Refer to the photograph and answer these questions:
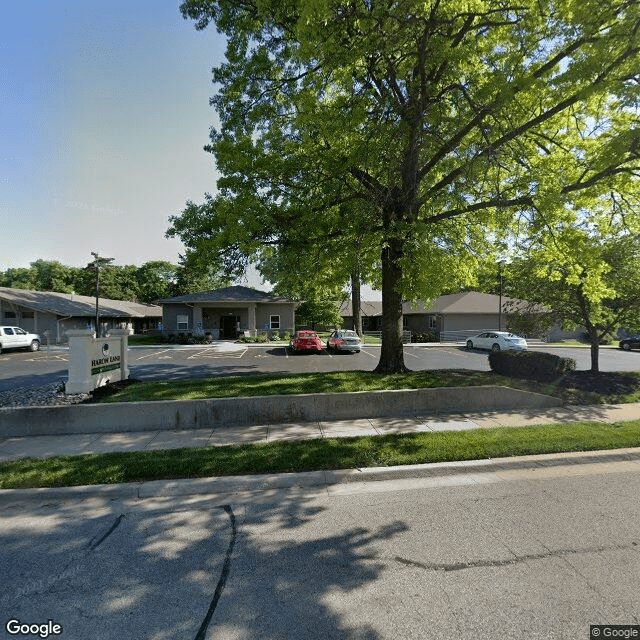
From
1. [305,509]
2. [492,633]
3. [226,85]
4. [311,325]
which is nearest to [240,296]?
[311,325]

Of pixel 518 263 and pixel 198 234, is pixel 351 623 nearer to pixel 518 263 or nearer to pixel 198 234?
pixel 198 234

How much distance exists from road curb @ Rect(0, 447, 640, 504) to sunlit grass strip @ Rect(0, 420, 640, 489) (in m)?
0.14

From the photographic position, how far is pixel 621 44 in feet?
22.5

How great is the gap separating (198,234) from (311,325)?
116 feet

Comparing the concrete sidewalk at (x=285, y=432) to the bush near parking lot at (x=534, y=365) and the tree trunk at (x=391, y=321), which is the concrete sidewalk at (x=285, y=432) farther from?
the tree trunk at (x=391, y=321)

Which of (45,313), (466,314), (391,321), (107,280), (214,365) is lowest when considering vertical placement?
(214,365)

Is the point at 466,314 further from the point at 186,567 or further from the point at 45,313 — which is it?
the point at 45,313

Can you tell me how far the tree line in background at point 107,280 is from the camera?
57062 mm

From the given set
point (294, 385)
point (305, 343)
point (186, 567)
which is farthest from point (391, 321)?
point (305, 343)

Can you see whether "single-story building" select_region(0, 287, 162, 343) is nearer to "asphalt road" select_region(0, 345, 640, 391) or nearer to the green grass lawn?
"asphalt road" select_region(0, 345, 640, 391)

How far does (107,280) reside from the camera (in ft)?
187

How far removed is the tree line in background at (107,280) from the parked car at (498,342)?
41.3 m

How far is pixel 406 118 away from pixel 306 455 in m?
7.68

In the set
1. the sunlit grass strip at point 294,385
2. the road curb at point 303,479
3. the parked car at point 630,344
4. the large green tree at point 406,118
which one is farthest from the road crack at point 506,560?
the parked car at point 630,344
